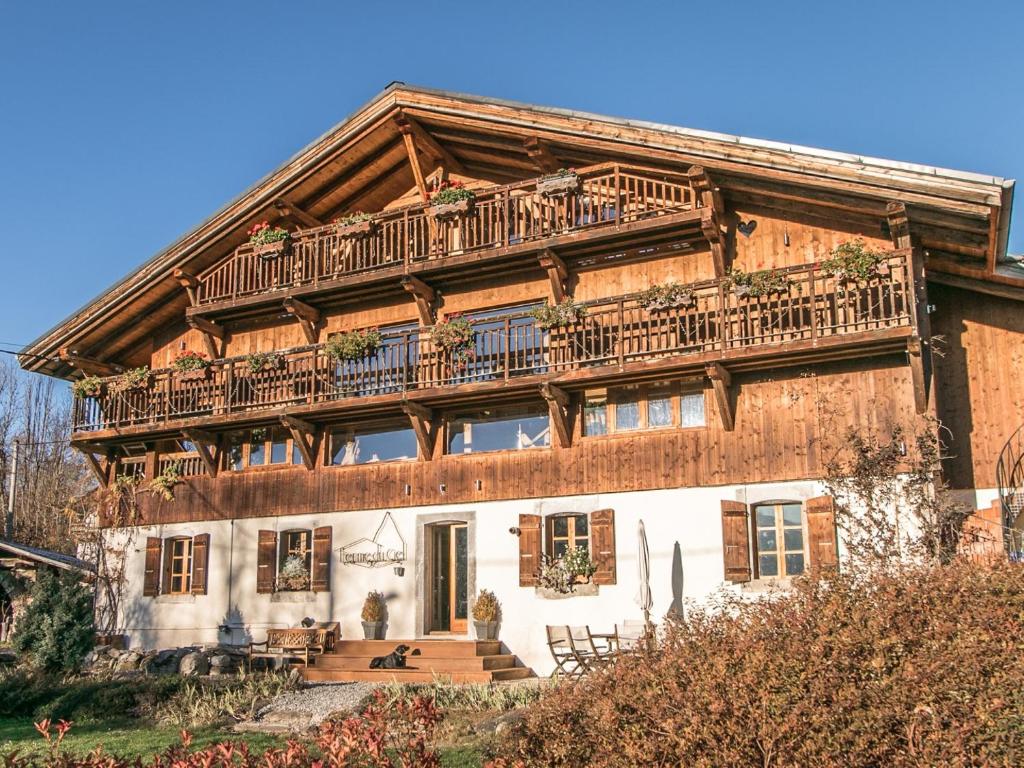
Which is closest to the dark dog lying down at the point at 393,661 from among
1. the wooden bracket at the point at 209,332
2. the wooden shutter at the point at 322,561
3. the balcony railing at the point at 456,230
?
the wooden shutter at the point at 322,561

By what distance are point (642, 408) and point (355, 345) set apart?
5.27 metres

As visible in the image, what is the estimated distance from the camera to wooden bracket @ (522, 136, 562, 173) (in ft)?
59.8

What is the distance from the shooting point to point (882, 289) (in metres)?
15.1

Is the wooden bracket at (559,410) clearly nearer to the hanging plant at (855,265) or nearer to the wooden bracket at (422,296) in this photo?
the wooden bracket at (422,296)

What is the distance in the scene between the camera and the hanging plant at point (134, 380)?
21422 mm

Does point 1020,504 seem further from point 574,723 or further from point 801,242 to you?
point 574,723

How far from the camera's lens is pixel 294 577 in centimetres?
2008

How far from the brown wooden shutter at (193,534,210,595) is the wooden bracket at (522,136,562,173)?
9.58 metres

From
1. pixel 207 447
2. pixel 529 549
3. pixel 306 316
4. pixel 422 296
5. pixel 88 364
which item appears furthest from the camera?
pixel 88 364

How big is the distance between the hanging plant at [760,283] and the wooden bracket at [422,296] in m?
6.03

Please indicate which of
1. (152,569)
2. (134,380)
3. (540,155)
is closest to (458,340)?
(540,155)

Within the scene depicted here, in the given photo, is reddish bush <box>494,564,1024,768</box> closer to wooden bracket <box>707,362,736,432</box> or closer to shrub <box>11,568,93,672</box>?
wooden bracket <box>707,362,736,432</box>

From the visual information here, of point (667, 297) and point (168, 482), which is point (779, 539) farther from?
point (168, 482)

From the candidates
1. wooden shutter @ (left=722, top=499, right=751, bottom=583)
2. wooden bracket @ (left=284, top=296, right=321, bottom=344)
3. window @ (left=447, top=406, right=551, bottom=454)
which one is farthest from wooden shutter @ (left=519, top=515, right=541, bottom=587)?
wooden bracket @ (left=284, top=296, right=321, bottom=344)
